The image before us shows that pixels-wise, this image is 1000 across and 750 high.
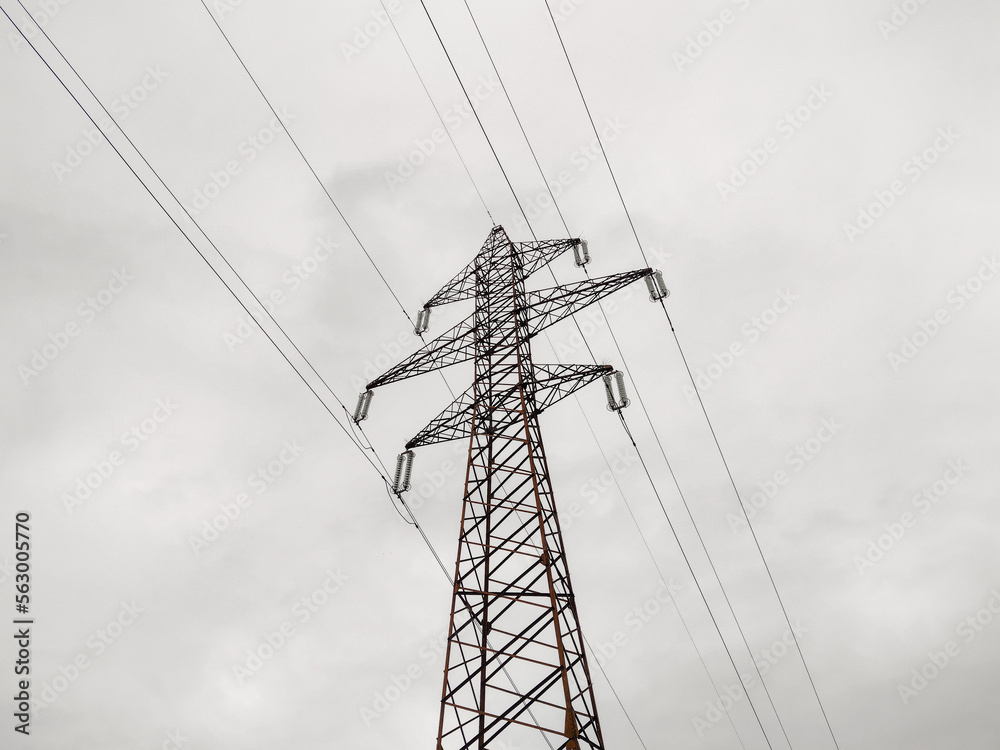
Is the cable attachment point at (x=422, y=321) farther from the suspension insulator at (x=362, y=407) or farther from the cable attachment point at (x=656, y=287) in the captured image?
the cable attachment point at (x=656, y=287)

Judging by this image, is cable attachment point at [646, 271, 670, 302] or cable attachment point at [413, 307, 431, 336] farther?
cable attachment point at [413, 307, 431, 336]

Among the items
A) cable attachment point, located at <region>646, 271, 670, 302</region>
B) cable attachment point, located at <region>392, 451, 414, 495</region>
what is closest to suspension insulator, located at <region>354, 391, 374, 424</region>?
cable attachment point, located at <region>392, 451, 414, 495</region>

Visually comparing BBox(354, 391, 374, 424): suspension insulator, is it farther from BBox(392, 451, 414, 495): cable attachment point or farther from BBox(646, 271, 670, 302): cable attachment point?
BBox(646, 271, 670, 302): cable attachment point

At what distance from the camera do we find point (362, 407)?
15.0 metres

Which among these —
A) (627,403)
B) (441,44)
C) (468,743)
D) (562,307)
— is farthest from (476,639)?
(441,44)

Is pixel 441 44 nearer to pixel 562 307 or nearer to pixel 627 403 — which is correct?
pixel 562 307

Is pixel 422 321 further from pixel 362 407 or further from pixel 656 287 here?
pixel 656 287

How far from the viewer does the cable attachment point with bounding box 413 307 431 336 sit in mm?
17031

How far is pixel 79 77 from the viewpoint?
939cm

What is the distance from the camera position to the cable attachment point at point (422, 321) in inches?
671

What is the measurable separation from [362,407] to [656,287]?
322 inches

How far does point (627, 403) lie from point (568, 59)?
813 cm

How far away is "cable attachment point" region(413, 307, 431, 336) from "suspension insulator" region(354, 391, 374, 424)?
287 cm

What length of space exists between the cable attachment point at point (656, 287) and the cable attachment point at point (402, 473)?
7.09 m
